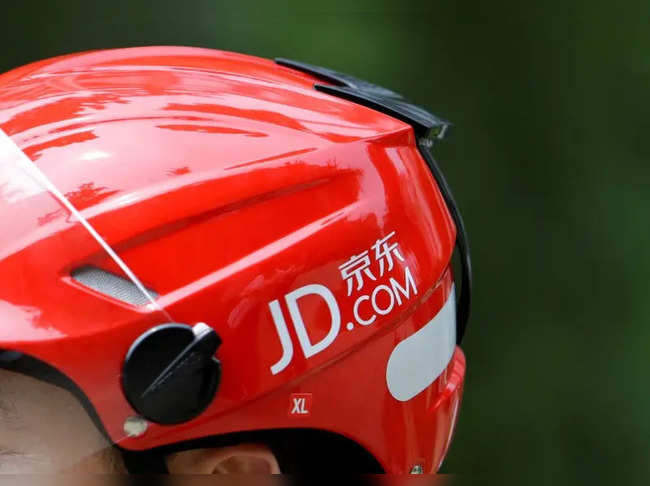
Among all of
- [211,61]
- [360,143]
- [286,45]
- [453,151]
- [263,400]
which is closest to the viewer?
[263,400]

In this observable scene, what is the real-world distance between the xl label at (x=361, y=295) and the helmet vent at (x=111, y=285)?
0.16 metres

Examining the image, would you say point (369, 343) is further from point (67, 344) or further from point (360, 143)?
point (67, 344)

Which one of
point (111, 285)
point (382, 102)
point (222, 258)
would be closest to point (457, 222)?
point (382, 102)

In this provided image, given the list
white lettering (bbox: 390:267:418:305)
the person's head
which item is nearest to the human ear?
the person's head

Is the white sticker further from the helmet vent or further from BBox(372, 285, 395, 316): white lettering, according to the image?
the helmet vent

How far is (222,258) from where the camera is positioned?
1.15 m

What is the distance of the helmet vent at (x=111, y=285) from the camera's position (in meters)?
1.12

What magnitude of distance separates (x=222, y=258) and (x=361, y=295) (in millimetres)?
191

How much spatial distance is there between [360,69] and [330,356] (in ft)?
6.24

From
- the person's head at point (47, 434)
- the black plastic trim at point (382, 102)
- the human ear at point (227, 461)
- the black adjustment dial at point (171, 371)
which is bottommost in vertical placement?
the human ear at point (227, 461)

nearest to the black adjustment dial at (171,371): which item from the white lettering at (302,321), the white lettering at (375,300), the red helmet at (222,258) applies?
the red helmet at (222,258)

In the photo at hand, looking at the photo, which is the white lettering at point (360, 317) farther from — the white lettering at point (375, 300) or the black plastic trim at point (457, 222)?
the black plastic trim at point (457, 222)

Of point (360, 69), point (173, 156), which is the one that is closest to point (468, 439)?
point (360, 69)

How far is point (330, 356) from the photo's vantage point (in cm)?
123
